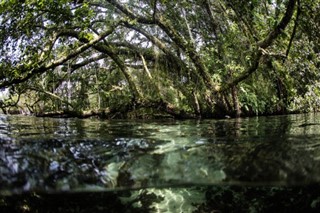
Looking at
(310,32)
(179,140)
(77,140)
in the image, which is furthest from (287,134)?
(77,140)

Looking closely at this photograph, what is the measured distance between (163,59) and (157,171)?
682 cm

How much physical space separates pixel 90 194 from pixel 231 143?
67.4 inches

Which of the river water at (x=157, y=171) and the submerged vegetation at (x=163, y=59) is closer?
the river water at (x=157, y=171)

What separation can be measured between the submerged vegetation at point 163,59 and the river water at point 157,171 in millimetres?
3045

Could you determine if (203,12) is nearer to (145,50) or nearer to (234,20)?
(234,20)

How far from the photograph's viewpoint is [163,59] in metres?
10.3

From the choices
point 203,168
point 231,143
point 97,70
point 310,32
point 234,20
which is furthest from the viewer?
point 97,70

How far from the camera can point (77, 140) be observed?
4.42 m

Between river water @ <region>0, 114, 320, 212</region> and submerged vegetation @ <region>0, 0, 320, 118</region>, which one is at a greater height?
submerged vegetation @ <region>0, 0, 320, 118</region>

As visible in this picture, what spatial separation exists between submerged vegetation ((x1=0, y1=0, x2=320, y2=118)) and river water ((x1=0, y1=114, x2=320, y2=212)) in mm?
3045

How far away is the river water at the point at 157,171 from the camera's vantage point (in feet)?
12.2

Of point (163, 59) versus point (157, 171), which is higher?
point (163, 59)

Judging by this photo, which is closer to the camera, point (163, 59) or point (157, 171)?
point (157, 171)

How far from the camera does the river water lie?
12.2ft
